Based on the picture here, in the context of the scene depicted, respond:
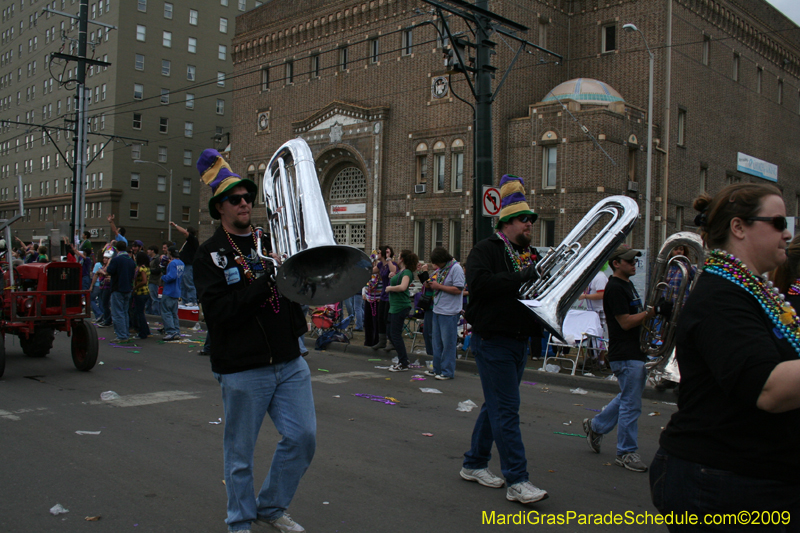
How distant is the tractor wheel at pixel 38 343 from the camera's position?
10432 mm

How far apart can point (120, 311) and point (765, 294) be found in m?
12.5

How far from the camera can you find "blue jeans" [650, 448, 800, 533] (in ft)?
6.76

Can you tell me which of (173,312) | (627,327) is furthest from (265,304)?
(173,312)

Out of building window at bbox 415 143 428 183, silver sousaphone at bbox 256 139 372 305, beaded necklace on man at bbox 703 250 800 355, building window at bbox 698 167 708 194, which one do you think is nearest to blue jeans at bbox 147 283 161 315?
silver sousaphone at bbox 256 139 372 305

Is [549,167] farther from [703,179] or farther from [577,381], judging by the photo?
[577,381]

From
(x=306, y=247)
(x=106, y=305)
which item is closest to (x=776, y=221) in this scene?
(x=306, y=247)

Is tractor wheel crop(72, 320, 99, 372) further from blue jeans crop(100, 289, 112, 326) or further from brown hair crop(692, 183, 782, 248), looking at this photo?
brown hair crop(692, 183, 782, 248)

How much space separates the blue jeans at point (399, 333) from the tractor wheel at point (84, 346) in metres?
4.54

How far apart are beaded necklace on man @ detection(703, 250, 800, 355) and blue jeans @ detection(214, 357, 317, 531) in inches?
87.7

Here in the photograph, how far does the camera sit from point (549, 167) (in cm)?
2689

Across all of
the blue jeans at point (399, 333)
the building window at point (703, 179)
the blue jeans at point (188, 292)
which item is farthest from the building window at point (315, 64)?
the blue jeans at point (399, 333)

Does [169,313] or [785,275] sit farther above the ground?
[785,275]

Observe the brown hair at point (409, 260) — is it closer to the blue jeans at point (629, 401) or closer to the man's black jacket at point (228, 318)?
the blue jeans at point (629, 401)

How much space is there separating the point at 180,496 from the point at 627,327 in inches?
146
